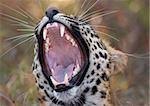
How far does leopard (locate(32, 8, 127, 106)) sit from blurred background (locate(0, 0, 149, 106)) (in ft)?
1.44

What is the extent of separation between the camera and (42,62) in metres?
4.14

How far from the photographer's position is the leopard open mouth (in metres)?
4.05

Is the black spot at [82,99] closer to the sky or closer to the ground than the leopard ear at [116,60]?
closer to the ground

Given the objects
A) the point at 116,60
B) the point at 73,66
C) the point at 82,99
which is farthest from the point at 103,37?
the point at 82,99

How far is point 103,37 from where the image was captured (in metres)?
4.91

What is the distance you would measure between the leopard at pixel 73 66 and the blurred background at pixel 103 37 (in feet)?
1.44

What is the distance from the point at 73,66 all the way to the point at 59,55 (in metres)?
0.17

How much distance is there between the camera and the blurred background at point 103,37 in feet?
17.5

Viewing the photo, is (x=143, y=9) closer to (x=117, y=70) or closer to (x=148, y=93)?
(x=148, y=93)

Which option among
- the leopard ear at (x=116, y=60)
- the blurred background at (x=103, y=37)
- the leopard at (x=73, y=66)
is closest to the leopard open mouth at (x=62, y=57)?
the leopard at (x=73, y=66)

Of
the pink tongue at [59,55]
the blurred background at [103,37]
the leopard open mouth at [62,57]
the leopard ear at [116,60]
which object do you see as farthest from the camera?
the blurred background at [103,37]

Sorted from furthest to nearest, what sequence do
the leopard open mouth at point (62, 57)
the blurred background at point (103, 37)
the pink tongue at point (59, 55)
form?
the blurred background at point (103, 37) → the pink tongue at point (59, 55) → the leopard open mouth at point (62, 57)

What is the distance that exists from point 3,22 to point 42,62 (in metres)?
2.30

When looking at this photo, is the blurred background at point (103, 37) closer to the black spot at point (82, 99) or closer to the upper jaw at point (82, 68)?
the upper jaw at point (82, 68)
